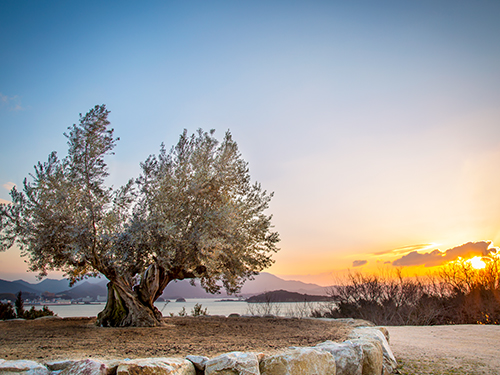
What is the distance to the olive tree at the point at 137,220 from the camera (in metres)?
9.83

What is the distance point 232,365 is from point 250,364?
298 millimetres

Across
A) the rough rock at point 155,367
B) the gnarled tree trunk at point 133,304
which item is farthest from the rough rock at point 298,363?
the gnarled tree trunk at point 133,304

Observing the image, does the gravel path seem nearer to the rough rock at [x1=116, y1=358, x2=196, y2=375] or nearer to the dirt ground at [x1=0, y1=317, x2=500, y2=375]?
the dirt ground at [x1=0, y1=317, x2=500, y2=375]

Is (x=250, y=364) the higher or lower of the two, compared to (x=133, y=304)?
lower

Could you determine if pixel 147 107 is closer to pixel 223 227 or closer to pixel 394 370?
pixel 223 227

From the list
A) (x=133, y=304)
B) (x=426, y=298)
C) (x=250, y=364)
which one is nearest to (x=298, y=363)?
(x=250, y=364)

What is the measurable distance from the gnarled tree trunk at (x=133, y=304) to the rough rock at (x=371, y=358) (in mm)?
7262

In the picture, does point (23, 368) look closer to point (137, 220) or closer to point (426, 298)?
point (137, 220)

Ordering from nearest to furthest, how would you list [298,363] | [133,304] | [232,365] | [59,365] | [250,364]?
[59,365] < [232,365] < [250,364] < [298,363] < [133,304]

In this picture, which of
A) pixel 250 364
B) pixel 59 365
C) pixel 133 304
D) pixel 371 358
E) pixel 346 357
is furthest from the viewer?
pixel 133 304

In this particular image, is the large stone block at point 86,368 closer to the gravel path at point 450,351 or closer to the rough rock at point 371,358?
the rough rock at point 371,358

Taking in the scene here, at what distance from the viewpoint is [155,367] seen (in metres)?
4.40

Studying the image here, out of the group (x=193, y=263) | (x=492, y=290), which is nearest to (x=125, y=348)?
(x=193, y=263)

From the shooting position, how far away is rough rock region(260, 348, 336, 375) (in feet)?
16.5
